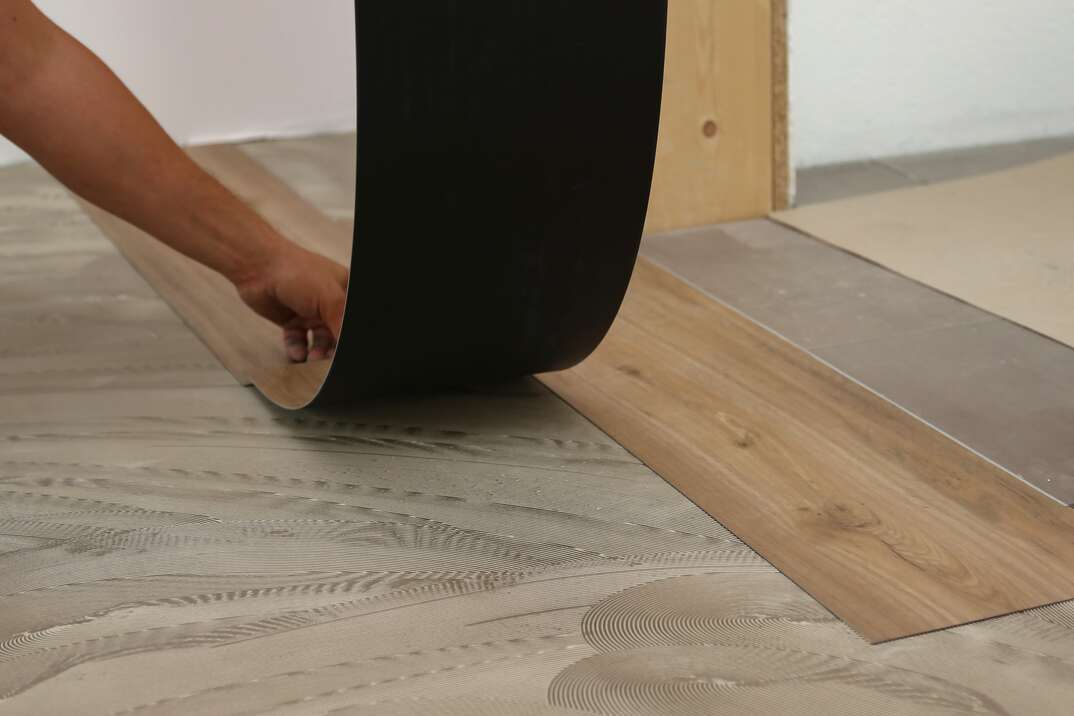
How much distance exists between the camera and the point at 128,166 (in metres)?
1.41

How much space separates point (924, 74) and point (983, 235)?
516 mm

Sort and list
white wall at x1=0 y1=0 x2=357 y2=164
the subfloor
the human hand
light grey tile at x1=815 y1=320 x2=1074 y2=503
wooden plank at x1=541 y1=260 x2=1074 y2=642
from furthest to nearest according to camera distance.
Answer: white wall at x1=0 y1=0 x2=357 y2=164 → the human hand → light grey tile at x1=815 y1=320 x2=1074 y2=503 → wooden plank at x1=541 y1=260 x2=1074 y2=642 → the subfloor

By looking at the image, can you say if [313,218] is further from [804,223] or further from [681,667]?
[681,667]

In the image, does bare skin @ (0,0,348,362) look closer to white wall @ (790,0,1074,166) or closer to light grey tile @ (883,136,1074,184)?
white wall @ (790,0,1074,166)

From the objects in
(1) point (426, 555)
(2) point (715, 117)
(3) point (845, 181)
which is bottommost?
(1) point (426, 555)

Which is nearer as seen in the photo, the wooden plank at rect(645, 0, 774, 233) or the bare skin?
the bare skin

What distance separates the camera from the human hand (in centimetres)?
150

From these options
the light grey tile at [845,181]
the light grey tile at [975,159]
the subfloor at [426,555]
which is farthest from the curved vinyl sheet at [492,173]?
the light grey tile at [975,159]

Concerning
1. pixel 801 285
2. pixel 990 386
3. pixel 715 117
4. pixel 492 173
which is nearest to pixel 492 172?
pixel 492 173

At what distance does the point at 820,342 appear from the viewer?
1.64 meters

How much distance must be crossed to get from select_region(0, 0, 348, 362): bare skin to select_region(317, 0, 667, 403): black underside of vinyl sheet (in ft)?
0.69

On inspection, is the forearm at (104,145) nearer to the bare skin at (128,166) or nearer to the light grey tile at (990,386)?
the bare skin at (128,166)

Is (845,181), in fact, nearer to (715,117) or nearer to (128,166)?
(715,117)

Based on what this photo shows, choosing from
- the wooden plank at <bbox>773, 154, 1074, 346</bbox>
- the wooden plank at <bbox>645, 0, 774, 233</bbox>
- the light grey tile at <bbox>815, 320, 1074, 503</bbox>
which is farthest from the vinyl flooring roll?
the wooden plank at <bbox>645, 0, 774, 233</bbox>
